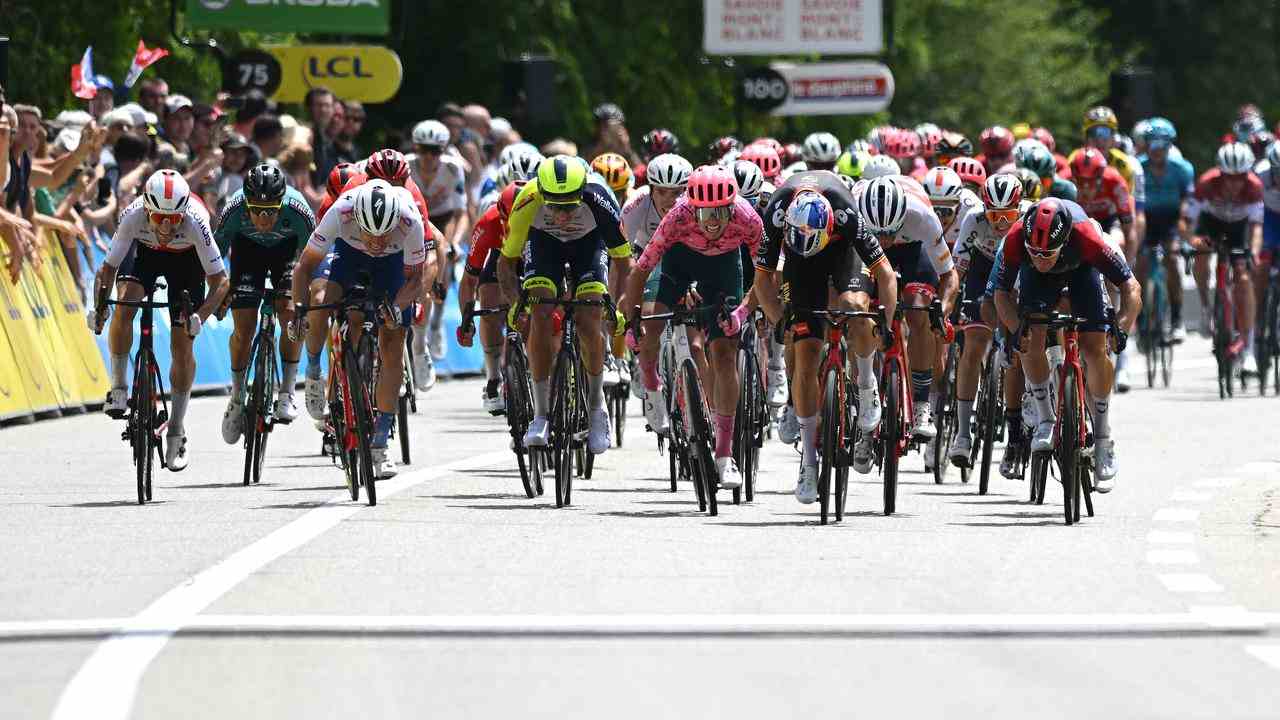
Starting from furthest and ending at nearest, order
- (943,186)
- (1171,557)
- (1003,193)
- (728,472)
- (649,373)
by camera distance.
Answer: (943,186) → (1003,193) → (649,373) → (728,472) → (1171,557)

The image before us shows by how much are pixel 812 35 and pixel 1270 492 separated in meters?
24.7

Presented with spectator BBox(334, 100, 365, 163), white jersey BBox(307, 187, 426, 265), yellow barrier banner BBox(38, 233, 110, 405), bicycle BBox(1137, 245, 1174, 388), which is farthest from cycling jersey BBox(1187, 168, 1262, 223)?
white jersey BBox(307, 187, 426, 265)

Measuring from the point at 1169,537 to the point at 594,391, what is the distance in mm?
3208

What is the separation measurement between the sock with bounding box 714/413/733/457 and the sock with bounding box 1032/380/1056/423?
147cm

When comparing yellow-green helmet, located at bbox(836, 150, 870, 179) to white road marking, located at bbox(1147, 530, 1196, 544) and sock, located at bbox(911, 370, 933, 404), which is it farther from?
white road marking, located at bbox(1147, 530, 1196, 544)

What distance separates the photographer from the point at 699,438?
1506 cm

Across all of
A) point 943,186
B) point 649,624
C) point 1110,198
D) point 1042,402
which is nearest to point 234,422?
point 943,186

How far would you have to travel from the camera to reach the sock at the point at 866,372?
15055 mm

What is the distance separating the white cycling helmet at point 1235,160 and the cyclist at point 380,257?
450 inches

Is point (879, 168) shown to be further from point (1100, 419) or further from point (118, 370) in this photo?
point (118, 370)

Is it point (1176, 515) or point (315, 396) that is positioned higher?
point (315, 396)

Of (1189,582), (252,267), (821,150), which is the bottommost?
(1189,582)

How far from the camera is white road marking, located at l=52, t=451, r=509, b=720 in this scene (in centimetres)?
898

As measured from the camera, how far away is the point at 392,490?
1611cm
